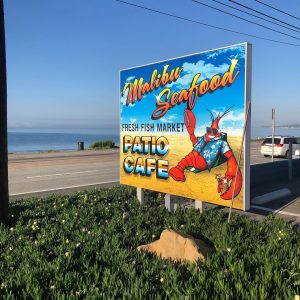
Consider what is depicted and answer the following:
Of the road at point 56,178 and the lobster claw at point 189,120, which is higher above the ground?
the lobster claw at point 189,120

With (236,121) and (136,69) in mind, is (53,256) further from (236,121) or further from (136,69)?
(136,69)

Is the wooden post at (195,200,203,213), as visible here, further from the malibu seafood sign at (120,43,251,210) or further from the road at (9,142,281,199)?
the road at (9,142,281,199)

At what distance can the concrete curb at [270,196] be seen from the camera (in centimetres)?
1047

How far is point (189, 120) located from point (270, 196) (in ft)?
16.2

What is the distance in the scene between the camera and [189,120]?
721 centimetres

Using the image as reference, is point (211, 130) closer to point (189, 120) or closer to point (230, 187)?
point (189, 120)

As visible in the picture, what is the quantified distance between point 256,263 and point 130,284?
1329mm

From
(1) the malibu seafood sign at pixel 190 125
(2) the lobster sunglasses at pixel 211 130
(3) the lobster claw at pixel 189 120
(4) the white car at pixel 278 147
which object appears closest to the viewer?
(1) the malibu seafood sign at pixel 190 125

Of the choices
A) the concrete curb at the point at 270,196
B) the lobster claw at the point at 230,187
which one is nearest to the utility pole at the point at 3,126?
the lobster claw at the point at 230,187

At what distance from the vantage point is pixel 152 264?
4211 mm

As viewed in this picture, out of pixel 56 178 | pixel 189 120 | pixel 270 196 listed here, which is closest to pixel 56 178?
pixel 56 178

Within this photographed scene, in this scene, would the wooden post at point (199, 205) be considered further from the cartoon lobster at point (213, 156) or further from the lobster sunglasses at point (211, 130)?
the lobster sunglasses at point (211, 130)

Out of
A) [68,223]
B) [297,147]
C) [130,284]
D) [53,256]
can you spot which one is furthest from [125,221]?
[297,147]

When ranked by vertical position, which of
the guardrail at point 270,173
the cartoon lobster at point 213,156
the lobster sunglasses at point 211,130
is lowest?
the guardrail at point 270,173
